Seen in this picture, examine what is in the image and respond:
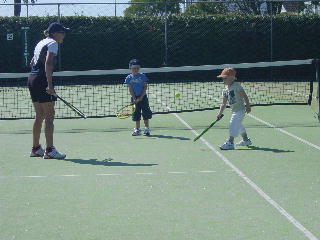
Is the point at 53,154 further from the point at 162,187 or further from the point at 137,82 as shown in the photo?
the point at 137,82

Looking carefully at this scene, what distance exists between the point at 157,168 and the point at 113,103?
10047 mm

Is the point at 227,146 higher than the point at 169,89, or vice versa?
the point at 169,89

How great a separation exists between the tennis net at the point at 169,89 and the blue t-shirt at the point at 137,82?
1.47m

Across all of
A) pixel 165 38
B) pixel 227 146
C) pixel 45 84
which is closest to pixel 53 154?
pixel 45 84

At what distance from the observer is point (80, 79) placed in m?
26.5

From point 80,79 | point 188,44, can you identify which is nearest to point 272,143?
point 80,79

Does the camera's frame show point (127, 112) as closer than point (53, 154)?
No

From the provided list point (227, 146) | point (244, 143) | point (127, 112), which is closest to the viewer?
point (227, 146)

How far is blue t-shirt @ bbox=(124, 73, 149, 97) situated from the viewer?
12.2 meters

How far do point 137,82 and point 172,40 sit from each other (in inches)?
676

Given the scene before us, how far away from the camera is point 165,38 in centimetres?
2888

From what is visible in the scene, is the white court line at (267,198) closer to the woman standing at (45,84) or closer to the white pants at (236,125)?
the white pants at (236,125)

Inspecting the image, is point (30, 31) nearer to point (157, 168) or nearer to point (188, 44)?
point (188, 44)

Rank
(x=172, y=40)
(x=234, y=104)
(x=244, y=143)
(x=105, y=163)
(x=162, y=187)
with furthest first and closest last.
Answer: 1. (x=172, y=40)
2. (x=244, y=143)
3. (x=234, y=104)
4. (x=105, y=163)
5. (x=162, y=187)
